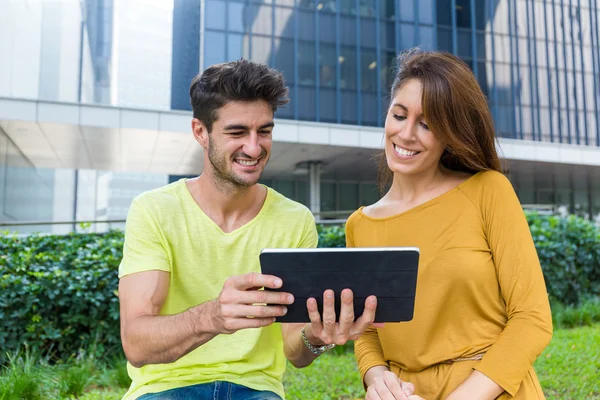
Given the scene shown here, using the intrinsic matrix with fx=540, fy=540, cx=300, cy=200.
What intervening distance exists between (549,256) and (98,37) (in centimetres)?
2298

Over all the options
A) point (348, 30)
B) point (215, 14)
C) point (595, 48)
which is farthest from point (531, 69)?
point (215, 14)

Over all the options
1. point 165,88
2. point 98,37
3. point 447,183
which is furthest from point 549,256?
point 98,37

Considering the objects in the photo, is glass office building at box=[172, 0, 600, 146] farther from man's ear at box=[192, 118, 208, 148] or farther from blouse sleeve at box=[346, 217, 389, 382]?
blouse sleeve at box=[346, 217, 389, 382]

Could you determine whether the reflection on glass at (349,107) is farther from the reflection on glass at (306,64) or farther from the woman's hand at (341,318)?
the woman's hand at (341,318)

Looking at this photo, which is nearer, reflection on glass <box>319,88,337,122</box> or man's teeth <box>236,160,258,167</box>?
man's teeth <box>236,160,258,167</box>

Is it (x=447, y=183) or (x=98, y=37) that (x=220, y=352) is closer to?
(x=447, y=183)

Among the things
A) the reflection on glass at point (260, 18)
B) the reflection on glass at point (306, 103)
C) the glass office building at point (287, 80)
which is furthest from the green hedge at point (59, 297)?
the reflection on glass at point (260, 18)

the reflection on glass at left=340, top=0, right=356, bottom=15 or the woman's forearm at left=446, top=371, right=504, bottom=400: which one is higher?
the reflection on glass at left=340, top=0, right=356, bottom=15

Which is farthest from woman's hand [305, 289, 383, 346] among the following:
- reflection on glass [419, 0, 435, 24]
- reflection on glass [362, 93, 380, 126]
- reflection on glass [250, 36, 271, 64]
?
reflection on glass [419, 0, 435, 24]

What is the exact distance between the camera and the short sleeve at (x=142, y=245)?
2150 millimetres

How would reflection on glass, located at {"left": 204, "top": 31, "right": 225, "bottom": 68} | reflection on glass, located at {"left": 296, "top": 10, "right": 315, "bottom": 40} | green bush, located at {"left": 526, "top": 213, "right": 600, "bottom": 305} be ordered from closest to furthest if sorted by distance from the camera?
green bush, located at {"left": 526, "top": 213, "right": 600, "bottom": 305}
reflection on glass, located at {"left": 204, "top": 31, "right": 225, "bottom": 68}
reflection on glass, located at {"left": 296, "top": 10, "right": 315, "bottom": 40}

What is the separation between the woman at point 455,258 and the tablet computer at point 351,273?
43cm

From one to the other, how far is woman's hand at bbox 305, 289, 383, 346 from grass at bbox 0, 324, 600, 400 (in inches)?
106

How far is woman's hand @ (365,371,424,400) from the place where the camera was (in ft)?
6.02
